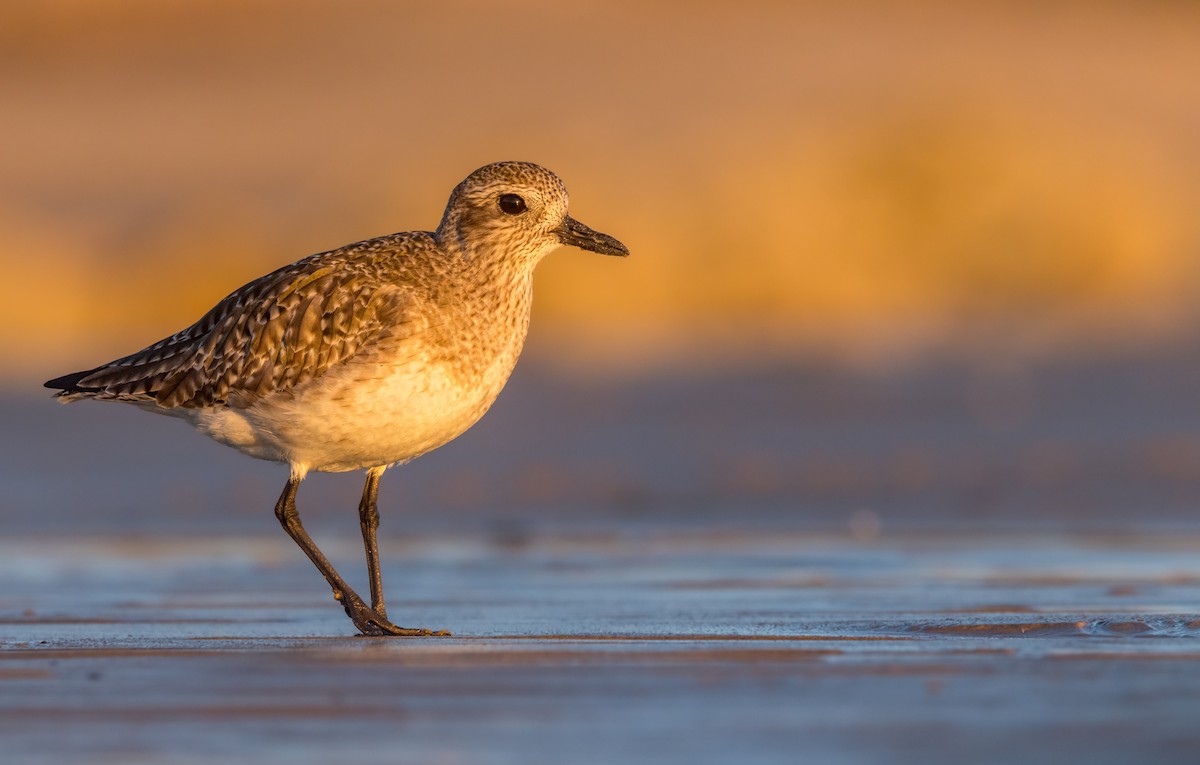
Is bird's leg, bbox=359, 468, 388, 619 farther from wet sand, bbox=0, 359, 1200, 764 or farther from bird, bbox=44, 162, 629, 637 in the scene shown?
wet sand, bbox=0, 359, 1200, 764

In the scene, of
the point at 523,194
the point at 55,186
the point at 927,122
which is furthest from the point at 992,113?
the point at 523,194

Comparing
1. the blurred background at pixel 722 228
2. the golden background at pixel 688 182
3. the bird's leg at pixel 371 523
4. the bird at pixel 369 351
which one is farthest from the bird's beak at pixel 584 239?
the golden background at pixel 688 182

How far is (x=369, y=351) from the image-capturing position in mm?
8031

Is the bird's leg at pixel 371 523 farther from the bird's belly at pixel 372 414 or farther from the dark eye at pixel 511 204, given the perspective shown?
the dark eye at pixel 511 204

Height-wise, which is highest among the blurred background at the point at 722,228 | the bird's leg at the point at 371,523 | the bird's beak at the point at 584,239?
the blurred background at the point at 722,228

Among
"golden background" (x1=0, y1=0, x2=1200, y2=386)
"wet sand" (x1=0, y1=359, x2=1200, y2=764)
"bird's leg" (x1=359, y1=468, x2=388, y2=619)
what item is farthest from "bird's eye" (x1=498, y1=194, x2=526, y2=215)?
"golden background" (x1=0, y1=0, x2=1200, y2=386)

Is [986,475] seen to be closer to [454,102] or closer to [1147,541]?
[1147,541]

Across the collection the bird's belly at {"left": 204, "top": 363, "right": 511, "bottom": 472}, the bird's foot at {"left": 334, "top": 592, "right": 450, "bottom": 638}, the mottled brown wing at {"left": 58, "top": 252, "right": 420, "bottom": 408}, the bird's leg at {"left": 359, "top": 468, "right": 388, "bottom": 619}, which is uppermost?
the mottled brown wing at {"left": 58, "top": 252, "right": 420, "bottom": 408}

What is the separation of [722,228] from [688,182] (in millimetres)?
1815

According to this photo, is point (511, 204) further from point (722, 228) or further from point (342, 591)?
point (722, 228)

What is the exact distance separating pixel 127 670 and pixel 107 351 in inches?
554

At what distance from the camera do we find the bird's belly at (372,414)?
26.1 ft

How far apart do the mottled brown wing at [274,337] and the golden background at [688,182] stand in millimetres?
10054

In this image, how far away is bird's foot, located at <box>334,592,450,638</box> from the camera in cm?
769
